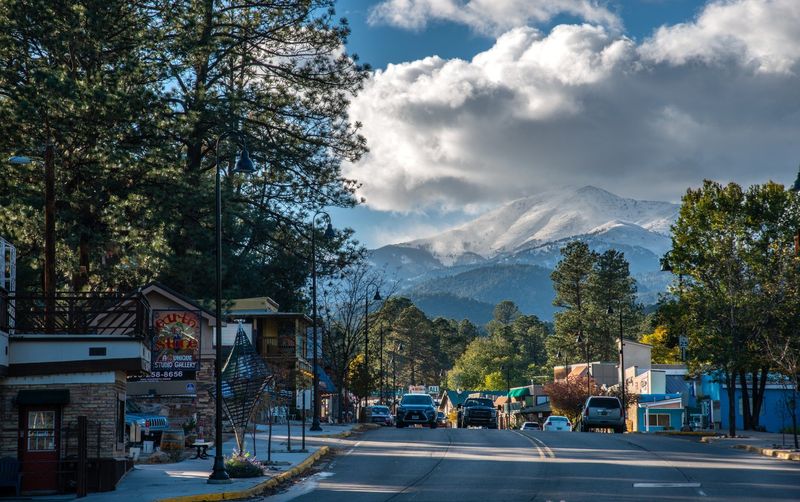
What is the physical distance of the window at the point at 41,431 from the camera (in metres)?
24.7

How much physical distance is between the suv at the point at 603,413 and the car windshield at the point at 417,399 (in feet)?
30.3

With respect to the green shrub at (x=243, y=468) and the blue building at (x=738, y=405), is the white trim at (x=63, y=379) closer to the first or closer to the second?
the green shrub at (x=243, y=468)

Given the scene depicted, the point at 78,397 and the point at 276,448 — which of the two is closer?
the point at 78,397

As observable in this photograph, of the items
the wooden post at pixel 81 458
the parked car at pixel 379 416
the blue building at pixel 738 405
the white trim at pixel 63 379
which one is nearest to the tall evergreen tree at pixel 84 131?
the white trim at pixel 63 379

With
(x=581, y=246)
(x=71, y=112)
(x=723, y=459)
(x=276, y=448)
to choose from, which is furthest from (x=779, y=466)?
(x=581, y=246)

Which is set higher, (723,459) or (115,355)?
(115,355)

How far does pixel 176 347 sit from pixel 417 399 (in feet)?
61.9

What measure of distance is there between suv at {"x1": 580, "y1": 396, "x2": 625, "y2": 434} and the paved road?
1058 centimetres

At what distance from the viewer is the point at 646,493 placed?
23.5 meters

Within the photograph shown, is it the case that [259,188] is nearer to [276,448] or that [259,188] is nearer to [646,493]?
[276,448]

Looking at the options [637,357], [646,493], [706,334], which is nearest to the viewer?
[646,493]

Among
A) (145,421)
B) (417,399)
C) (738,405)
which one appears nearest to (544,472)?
(145,421)

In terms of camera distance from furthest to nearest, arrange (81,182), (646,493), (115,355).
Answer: (81,182), (115,355), (646,493)

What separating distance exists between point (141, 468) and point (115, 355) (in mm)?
6438
